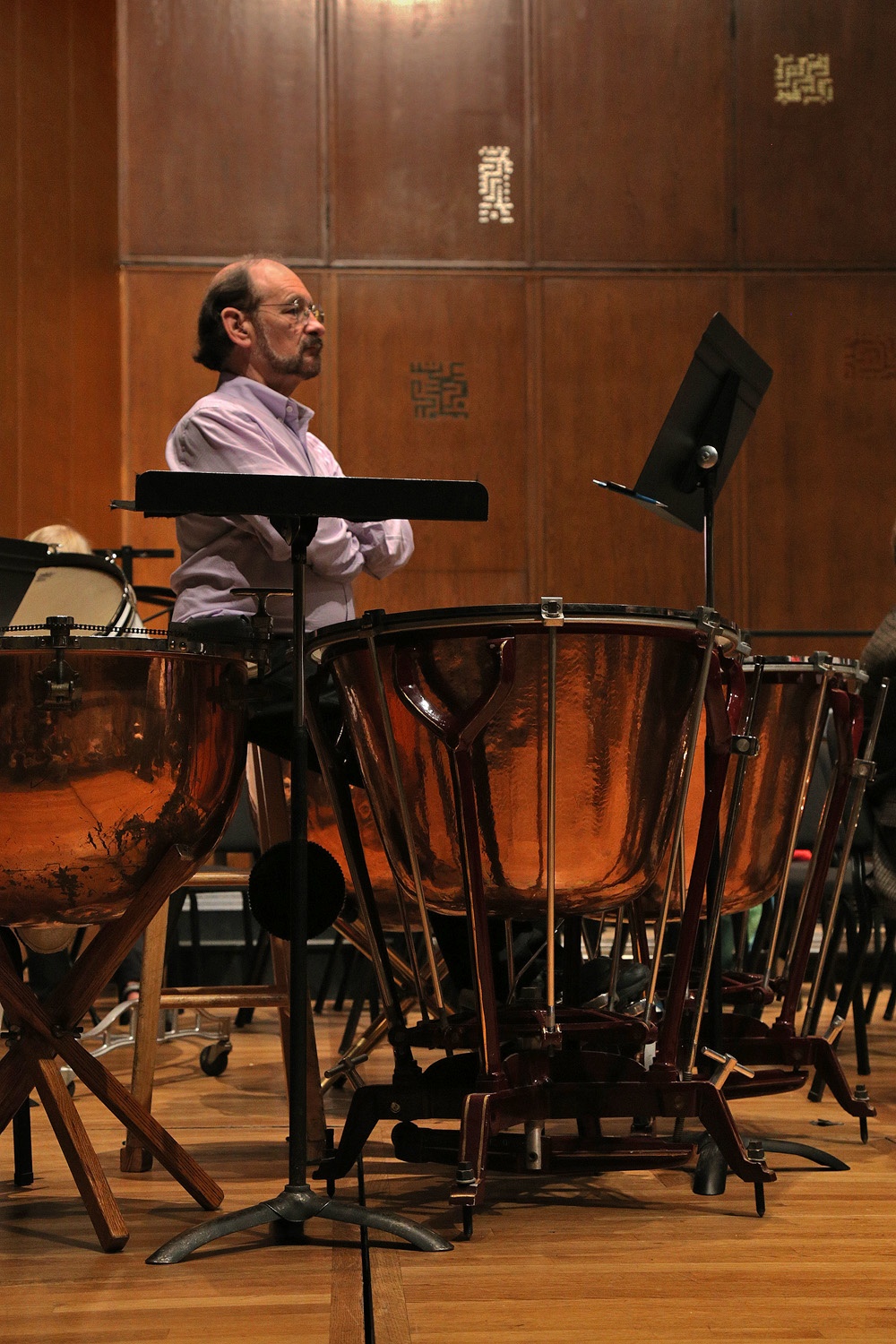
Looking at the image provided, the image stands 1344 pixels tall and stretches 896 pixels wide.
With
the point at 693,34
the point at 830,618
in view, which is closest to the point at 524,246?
the point at 693,34

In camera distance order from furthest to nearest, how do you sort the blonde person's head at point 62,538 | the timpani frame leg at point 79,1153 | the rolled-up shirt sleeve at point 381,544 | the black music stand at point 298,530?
1. the blonde person's head at point 62,538
2. the rolled-up shirt sleeve at point 381,544
3. the timpani frame leg at point 79,1153
4. the black music stand at point 298,530

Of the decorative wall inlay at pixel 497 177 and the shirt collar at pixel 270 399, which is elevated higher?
the decorative wall inlay at pixel 497 177

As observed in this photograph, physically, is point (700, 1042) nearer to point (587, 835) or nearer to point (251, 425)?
point (587, 835)

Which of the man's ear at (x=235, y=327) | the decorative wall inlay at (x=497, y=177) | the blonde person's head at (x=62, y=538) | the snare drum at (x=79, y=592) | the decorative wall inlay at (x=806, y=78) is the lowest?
the snare drum at (x=79, y=592)

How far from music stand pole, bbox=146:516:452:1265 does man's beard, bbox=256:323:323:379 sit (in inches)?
40.6

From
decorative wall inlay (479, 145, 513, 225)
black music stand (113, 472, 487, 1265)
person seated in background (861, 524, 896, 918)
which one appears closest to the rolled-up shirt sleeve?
black music stand (113, 472, 487, 1265)

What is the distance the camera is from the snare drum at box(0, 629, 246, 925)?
5.12 ft

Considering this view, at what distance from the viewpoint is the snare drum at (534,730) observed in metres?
1.63

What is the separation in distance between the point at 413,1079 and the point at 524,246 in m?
5.20

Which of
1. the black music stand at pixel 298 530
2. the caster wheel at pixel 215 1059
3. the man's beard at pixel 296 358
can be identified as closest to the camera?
the black music stand at pixel 298 530

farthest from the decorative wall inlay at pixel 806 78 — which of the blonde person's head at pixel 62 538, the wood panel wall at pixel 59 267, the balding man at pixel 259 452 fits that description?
the balding man at pixel 259 452

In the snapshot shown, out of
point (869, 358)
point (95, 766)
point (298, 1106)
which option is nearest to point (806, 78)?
point (869, 358)

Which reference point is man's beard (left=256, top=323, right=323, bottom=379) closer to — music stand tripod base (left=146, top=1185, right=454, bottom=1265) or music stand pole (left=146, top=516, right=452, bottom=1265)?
music stand pole (left=146, top=516, right=452, bottom=1265)

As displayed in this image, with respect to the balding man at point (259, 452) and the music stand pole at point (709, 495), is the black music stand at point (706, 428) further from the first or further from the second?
the balding man at point (259, 452)
